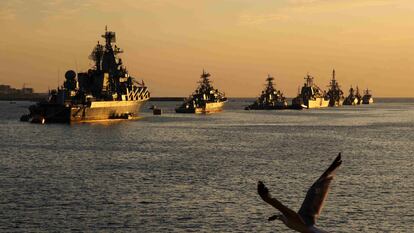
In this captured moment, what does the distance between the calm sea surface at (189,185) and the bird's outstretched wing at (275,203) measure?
2430 cm

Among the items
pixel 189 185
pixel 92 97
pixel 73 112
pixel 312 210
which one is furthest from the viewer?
pixel 92 97

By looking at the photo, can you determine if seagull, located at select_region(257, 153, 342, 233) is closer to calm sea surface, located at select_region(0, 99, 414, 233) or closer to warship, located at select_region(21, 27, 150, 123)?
calm sea surface, located at select_region(0, 99, 414, 233)

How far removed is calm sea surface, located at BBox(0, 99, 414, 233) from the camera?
4200cm

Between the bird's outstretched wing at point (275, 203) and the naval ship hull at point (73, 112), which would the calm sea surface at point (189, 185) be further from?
the naval ship hull at point (73, 112)

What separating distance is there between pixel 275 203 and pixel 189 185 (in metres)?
43.6

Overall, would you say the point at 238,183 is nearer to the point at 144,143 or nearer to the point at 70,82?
the point at 144,143

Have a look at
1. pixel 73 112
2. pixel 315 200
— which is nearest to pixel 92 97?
pixel 73 112

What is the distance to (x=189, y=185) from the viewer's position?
5769cm

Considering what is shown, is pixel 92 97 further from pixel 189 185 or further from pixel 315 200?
pixel 315 200

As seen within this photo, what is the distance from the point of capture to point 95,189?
55812 mm

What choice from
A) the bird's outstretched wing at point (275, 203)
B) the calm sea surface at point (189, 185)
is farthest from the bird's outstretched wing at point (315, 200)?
the calm sea surface at point (189, 185)

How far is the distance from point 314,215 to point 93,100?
159764 mm

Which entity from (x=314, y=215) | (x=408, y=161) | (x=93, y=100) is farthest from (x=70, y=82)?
(x=314, y=215)

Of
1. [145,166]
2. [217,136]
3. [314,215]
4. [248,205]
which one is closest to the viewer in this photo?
[314,215]
